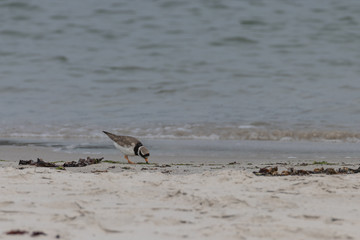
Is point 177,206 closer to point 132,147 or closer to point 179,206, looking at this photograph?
point 179,206

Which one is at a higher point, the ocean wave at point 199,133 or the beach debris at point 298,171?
the beach debris at point 298,171

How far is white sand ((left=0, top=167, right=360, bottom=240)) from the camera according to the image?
289 cm

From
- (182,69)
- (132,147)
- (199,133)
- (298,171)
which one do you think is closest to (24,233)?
(298,171)

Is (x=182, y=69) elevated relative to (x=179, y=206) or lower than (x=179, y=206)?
elevated

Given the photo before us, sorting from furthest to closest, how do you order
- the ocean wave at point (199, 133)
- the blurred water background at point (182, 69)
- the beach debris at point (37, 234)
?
1. the blurred water background at point (182, 69)
2. the ocean wave at point (199, 133)
3. the beach debris at point (37, 234)

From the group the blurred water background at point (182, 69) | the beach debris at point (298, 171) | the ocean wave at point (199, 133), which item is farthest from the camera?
the blurred water background at point (182, 69)

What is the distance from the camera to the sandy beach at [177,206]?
2.88 meters

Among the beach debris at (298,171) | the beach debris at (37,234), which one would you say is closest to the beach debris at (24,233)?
the beach debris at (37,234)

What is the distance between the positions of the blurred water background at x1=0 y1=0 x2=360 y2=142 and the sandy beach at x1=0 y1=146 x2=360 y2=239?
397cm

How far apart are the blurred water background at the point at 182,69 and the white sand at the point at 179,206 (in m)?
3.94

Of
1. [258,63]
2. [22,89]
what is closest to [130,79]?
[22,89]

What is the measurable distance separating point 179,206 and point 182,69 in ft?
32.0

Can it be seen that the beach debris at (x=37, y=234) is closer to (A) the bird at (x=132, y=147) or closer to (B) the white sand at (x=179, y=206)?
(B) the white sand at (x=179, y=206)

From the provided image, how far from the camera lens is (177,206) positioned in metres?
3.42
